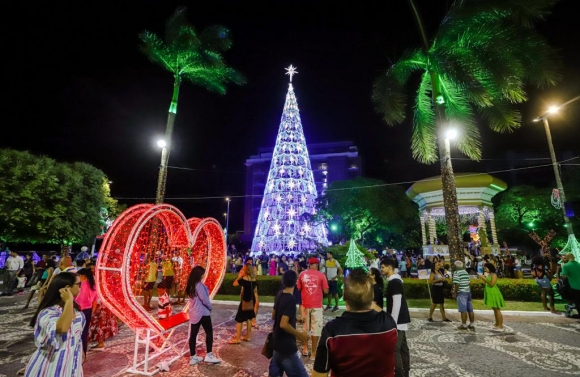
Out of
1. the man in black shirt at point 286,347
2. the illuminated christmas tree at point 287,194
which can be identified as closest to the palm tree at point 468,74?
the man in black shirt at point 286,347

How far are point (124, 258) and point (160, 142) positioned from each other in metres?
11.4

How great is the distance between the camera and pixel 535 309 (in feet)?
37.8

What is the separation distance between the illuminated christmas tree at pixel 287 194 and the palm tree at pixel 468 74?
19361mm

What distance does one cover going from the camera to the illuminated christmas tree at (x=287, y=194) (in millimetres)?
34812

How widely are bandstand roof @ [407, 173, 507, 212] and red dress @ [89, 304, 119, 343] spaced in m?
26.6

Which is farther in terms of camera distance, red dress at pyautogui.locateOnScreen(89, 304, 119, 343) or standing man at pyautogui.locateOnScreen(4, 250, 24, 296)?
standing man at pyautogui.locateOnScreen(4, 250, 24, 296)

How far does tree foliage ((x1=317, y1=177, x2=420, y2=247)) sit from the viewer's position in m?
34.2

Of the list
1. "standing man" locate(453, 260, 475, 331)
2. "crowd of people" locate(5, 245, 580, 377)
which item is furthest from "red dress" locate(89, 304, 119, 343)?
"standing man" locate(453, 260, 475, 331)

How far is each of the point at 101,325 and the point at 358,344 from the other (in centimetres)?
765

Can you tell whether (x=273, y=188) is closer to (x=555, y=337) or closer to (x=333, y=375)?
(x=555, y=337)

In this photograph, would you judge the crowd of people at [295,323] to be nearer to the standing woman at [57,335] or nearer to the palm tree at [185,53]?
the standing woman at [57,335]

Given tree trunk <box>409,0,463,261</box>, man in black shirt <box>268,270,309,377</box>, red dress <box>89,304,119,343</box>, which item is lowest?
red dress <box>89,304,119,343</box>

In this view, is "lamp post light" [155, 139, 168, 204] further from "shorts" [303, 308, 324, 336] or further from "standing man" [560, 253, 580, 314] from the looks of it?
"standing man" [560, 253, 580, 314]

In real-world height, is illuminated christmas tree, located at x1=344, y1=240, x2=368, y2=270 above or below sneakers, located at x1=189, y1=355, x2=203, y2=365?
above
